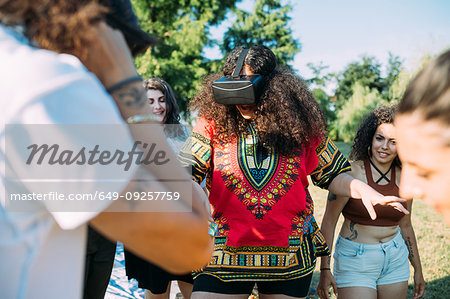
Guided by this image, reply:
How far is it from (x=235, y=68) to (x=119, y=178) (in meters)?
1.66

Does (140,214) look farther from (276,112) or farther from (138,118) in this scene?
(276,112)

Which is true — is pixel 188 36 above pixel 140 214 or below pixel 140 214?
below

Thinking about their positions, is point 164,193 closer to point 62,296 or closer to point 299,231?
point 62,296

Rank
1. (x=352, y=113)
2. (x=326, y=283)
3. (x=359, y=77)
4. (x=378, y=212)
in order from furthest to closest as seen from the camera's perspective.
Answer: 1. (x=359, y=77)
2. (x=352, y=113)
3. (x=378, y=212)
4. (x=326, y=283)

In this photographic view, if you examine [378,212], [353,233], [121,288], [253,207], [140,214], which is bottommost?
[121,288]

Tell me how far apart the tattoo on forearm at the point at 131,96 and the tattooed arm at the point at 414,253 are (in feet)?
9.38

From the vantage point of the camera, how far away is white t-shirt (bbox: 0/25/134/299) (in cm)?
61

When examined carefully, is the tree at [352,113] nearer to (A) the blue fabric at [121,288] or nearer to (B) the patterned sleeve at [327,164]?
(A) the blue fabric at [121,288]

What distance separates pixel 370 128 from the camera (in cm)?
317

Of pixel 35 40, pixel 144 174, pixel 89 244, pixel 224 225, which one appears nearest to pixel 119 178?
pixel 144 174

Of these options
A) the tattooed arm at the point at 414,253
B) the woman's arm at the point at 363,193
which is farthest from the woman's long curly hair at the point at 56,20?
the tattooed arm at the point at 414,253

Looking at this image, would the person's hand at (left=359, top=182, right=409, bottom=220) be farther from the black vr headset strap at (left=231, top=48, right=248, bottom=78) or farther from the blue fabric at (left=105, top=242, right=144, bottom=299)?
the blue fabric at (left=105, top=242, right=144, bottom=299)

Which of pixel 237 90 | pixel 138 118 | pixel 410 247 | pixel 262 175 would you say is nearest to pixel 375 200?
pixel 262 175

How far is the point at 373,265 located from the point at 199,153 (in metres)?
1.64
